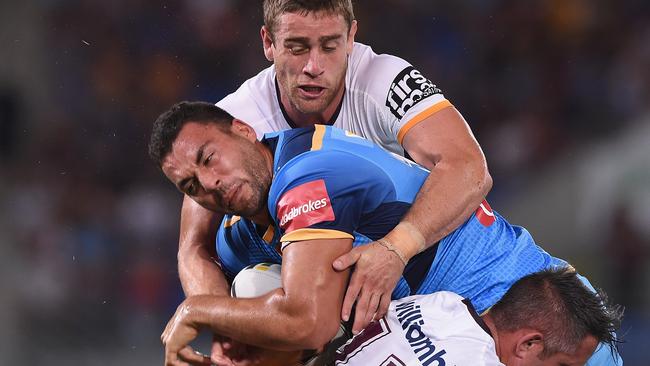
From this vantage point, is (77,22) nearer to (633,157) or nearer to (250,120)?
(633,157)

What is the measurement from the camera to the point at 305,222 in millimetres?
3004

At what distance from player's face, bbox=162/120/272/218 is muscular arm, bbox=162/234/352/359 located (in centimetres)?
31

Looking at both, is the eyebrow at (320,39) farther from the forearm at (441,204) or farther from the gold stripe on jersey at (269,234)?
the gold stripe on jersey at (269,234)

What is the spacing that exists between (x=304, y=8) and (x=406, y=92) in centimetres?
50

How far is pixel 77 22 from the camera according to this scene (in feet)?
29.2

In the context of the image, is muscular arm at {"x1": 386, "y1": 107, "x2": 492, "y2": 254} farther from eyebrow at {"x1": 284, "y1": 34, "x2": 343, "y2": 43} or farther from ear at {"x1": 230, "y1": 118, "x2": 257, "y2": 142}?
ear at {"x1": 230, "y1": 118, "x2": 257, "y2": 142}

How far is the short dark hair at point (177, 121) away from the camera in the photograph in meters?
3.31

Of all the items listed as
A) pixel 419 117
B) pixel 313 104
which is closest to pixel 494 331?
pixel 419 117

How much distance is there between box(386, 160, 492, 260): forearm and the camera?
10.5 feet

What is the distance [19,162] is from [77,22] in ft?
4.40

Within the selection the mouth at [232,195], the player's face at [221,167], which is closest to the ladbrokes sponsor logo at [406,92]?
the player's face at [221,167]

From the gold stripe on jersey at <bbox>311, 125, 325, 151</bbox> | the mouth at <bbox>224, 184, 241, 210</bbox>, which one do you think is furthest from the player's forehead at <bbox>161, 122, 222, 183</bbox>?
the gold stripe on jersey at <bbox>311, 125, 325, 151</bbox>

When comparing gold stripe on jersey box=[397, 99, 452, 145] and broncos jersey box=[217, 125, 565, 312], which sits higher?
gold stripe on jersey box=[397, 99, 452, 145]

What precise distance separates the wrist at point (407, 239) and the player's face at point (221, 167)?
0.44 meters
